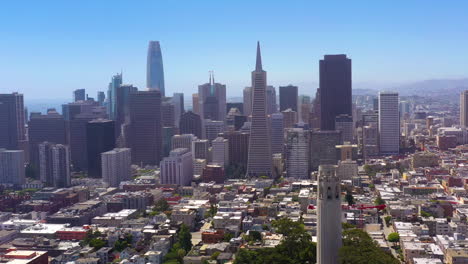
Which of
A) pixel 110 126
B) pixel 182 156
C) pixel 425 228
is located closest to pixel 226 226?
pixel 425 228

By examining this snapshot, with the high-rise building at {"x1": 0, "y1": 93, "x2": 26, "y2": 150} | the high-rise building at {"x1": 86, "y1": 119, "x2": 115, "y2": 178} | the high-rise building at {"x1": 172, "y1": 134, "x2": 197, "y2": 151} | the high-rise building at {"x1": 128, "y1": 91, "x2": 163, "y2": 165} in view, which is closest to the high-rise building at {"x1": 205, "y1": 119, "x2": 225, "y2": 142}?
the high-rise building at {"x1": 172, "y1": 134, "x2": 197, "y2": 151}

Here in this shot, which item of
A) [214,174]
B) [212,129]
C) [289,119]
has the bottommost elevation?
[214,174]

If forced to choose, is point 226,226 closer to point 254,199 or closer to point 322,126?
point 254,199

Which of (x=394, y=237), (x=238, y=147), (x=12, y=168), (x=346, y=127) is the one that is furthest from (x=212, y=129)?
(x=394, y=237)

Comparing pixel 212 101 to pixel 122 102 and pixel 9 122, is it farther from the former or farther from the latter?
pixel 9 122

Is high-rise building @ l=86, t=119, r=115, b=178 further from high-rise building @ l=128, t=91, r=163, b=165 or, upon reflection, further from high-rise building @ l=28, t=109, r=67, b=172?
high-rise building @ l=28, t=109, r=67, b=172

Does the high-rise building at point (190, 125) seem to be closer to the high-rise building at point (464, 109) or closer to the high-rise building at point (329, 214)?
the high-rise building at point (464, 109)

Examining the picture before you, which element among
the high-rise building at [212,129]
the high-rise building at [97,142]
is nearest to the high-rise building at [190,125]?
the high-rise building at [212,129]
